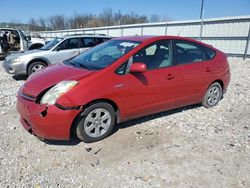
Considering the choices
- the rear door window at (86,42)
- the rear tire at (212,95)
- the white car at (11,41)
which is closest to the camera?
the rear tire at (212,95)

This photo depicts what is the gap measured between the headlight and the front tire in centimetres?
43

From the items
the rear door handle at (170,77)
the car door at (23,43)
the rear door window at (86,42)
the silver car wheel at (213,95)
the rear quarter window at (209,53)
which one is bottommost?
the silver car wheel at (213,95)

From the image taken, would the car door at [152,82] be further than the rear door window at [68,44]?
No

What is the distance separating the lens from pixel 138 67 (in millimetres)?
3646

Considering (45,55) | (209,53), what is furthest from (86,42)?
(209,53)

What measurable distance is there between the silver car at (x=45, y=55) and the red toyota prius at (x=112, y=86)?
13.3 ft

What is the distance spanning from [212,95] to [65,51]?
5511 mm

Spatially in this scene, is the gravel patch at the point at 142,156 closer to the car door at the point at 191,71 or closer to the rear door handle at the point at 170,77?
the car door at the point at 191,71

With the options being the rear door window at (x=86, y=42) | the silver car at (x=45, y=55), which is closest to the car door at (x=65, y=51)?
the silver car at (x=45, y=55)

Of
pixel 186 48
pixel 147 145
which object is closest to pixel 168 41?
pixel 186 48

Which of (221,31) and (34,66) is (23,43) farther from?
(221,31)

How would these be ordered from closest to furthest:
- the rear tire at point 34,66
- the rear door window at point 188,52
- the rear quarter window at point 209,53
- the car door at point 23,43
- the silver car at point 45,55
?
the rear door window at point 188,52 < the rear quarter window at point 209,53 < the silver car at point 45,55 < the rear tire at point 34,66 < the car door at point 23,43

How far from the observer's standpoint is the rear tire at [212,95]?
5.16m

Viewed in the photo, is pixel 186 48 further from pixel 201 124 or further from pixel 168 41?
pixel 201 124
